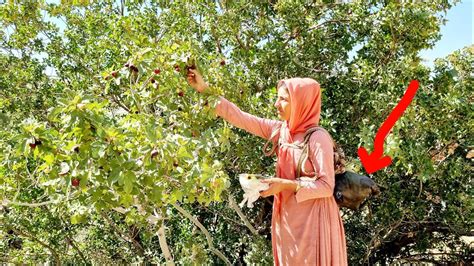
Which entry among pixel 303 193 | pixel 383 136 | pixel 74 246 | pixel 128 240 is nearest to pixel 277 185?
pixel 303 193

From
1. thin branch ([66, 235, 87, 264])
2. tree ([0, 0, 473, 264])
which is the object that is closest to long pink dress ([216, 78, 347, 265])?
tree ([0, 0, 473, 264])

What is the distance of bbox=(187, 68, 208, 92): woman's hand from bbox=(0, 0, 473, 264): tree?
50 mm

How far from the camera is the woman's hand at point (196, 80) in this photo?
264 cm

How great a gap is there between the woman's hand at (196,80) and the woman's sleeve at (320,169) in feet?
2.50

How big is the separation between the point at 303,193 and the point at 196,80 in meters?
0.98

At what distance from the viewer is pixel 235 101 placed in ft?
13.3

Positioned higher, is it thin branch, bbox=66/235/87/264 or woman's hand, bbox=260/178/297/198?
thin branch, bbox=66/235/87/264

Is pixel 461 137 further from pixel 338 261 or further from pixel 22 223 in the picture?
pixel 22 223

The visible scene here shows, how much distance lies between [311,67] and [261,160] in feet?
4.38

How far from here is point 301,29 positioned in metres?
5.16

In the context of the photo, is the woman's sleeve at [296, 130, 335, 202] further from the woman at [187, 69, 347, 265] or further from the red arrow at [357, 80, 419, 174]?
A: the red arrow at [357, 80, 419, 174]

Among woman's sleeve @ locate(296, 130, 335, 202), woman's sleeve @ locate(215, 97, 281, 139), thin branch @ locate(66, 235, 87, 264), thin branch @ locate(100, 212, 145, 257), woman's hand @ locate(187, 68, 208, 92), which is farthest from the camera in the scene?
thin branch @ locate(66, 235, 87, 264)

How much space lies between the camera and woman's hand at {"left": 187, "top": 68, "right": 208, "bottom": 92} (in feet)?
8.65

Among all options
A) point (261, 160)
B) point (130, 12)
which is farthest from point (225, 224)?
point (130, 12)
